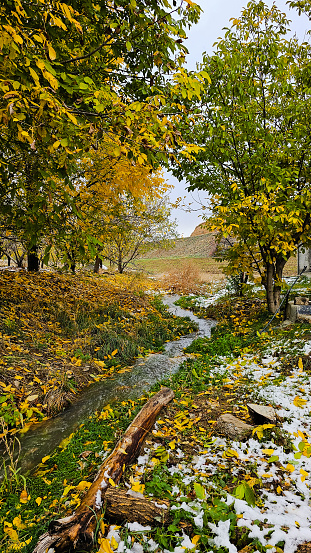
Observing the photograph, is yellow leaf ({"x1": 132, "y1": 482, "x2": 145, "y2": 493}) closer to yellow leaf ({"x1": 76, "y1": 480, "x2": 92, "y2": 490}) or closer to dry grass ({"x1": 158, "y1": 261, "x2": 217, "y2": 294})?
yellow leaf ({"x1": 76, "y1": 480, "x2": 92, "y2": 490})

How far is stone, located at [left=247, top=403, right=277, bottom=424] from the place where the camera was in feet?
9.03

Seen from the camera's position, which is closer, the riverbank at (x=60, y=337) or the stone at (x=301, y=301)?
the riverbank at (x=60, y=337)

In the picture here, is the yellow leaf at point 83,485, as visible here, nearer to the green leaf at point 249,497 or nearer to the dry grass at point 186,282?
the green leaf at point 249,497

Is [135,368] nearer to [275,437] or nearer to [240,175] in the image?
[275,437]

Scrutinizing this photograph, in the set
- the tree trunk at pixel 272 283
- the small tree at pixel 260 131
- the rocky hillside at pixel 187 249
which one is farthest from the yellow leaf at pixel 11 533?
the rocky hillside at pixel 187 249

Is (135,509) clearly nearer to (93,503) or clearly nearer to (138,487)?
(138,487)

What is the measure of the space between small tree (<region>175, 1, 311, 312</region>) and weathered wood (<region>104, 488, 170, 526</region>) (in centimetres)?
326

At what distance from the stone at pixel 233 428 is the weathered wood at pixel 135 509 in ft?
3.43

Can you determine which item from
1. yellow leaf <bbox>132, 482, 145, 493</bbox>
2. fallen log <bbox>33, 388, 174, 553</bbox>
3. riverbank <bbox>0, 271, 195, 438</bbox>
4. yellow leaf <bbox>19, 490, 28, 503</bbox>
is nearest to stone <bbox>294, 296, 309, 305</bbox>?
riverbank <bbox>0, 271, 195, 438</bbox>

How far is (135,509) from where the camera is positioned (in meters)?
1.90

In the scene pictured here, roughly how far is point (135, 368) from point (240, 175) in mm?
4283

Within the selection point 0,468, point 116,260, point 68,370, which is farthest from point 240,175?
point 116,260

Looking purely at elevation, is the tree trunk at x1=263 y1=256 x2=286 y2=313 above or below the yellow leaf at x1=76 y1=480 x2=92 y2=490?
above

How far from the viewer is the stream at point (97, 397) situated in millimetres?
3004
